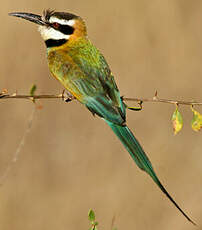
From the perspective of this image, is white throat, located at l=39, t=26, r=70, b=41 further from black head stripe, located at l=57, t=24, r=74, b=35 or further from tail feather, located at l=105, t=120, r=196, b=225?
tail feather, located at l=105, t=120, r=196, b=225

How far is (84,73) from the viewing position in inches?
123

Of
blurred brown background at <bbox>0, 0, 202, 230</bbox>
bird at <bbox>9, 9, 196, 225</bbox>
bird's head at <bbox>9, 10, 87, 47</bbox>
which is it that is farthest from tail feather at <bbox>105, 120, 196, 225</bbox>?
blurred brown background at <bbox>0, 0, 202, 230</bbox>

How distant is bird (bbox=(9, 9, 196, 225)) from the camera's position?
292 cm

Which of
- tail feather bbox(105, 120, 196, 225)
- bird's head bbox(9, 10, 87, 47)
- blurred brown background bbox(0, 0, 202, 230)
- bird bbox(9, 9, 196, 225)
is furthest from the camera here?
blurred brown background bbox(0, 0, 202, 230)

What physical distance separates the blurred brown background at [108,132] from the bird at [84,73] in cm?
137

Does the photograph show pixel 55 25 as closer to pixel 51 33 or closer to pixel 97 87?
pixel 51 33

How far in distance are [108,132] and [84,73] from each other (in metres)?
1.76

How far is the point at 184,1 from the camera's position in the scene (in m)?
5.11

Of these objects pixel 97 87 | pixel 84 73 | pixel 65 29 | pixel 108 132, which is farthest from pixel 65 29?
pixel 108 132

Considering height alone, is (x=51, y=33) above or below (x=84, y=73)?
above

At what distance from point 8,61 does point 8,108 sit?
1.31 feet

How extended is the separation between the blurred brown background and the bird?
4.49 ft

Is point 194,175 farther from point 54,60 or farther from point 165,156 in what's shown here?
point 54,60

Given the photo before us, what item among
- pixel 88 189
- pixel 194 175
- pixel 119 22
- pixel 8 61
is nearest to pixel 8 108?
pixel 8 61
